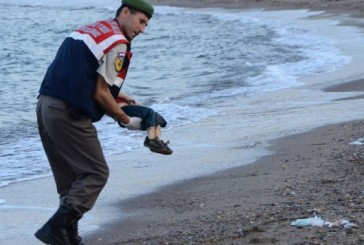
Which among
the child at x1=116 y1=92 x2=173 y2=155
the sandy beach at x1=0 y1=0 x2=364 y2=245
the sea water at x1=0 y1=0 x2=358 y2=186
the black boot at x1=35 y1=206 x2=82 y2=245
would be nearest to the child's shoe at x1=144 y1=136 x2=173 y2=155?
the child at x1=116 y1=92 x2=173 y2=155

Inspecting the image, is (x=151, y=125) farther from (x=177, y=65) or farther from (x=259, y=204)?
(x=177, y=65)

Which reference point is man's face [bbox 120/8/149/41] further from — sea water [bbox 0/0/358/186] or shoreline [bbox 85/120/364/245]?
sea water [bbox 0/0/358/186]

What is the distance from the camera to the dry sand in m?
5.77

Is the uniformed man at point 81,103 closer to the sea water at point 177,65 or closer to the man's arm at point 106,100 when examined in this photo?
the man's arm at point 106,100

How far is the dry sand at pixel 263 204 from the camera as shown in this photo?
5.77 metres

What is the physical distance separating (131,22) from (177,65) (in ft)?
55.6

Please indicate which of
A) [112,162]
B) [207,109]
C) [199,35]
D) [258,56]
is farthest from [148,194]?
[199,35]

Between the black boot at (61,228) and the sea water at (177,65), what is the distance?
337cm

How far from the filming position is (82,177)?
17.9ft

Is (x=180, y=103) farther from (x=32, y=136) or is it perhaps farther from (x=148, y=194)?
(x=148, y=194)

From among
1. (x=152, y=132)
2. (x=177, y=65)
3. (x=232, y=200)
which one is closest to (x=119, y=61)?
(x=152, y=132)

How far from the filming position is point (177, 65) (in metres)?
22.3

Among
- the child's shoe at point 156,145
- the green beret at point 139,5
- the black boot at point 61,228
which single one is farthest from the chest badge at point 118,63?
the black boot at point 61,228

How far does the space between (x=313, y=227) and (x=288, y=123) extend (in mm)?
5757
